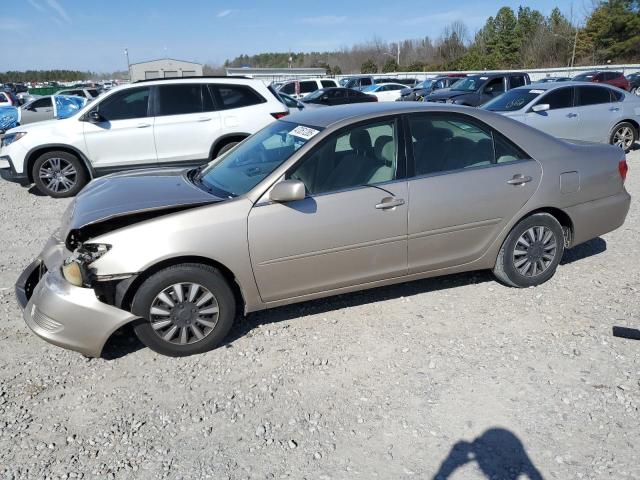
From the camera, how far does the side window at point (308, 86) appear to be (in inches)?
1037

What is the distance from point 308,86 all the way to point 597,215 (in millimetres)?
23234

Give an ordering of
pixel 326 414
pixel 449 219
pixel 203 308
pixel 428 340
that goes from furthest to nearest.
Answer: pixel 449 219
pixel 428 340
pixel 203 308
pixel 326 414

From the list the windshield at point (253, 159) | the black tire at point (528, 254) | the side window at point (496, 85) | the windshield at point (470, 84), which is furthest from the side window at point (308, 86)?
the black tire at point (528, 254)

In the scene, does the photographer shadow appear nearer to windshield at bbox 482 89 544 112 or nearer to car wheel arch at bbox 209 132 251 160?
car wheel arch at bbox 209 132 251 160

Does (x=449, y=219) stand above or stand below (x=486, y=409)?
above

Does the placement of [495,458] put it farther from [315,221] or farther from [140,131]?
[140,131]

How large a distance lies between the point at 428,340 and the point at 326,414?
3.69 feet

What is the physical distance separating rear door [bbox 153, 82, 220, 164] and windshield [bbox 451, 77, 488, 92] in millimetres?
12054

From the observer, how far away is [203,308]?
361 centimetres

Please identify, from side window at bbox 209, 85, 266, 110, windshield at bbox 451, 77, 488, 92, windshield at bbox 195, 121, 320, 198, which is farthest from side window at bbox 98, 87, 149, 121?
windshield at bbox 451, 77, 488, 92

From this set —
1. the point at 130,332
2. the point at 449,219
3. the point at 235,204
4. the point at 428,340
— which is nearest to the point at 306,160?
the point at 235,204

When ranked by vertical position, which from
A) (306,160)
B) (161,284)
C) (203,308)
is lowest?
(203,308)

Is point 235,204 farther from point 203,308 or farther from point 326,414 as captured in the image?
point 326,414

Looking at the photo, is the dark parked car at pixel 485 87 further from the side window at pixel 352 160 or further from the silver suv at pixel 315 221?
the side window at pixel 352 160
